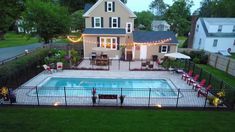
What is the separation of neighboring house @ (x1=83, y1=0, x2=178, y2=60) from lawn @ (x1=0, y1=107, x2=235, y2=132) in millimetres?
15252

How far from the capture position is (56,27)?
31828 mm

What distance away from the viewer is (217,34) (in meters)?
34.6

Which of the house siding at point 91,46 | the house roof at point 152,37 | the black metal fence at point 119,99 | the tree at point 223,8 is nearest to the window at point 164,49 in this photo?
the house roof at point 152,37

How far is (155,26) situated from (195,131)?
201 ft

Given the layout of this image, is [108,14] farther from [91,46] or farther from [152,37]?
[152,37]

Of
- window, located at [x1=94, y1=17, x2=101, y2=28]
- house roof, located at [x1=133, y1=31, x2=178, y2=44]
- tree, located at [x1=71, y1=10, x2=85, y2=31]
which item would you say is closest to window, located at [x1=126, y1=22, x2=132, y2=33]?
house roof, located at [x1=133, y1=31, x2=178, y2=44]

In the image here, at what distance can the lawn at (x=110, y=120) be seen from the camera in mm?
9188

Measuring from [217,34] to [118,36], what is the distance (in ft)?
68.3

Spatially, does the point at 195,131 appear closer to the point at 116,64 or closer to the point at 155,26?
the point at 116,64

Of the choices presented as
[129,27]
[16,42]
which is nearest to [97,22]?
[129,27]

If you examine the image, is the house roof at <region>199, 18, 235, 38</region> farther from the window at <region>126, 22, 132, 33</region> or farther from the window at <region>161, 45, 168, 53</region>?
the window at <region>126, 22, 132, 33</region>

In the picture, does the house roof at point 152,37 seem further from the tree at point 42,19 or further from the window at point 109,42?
the tree at point 42,19

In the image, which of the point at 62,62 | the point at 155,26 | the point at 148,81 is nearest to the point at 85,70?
the point at 62,62

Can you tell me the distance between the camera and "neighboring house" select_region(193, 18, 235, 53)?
3422 cm
